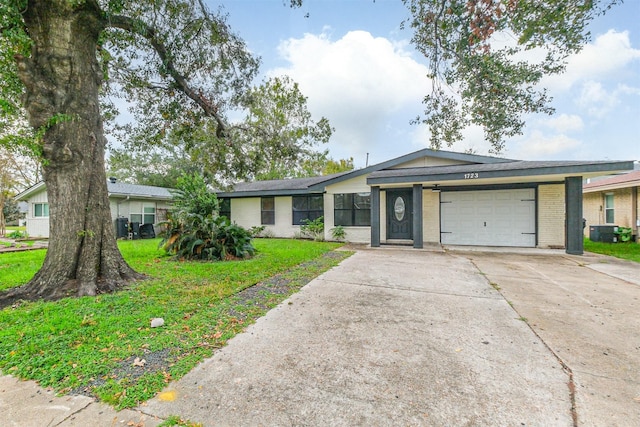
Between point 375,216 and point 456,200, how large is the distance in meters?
3.19

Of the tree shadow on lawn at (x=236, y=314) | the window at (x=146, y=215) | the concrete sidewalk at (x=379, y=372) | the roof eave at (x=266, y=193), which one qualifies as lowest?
the concrete sidewalk at (x=379, y=372)

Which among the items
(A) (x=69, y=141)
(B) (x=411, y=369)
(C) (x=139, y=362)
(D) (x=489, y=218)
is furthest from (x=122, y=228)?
(D) (x=489, y=218)

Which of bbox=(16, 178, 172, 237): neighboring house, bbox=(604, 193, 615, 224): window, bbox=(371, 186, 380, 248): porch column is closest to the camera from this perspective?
bbox=(371, 186, 380, 248): porch column

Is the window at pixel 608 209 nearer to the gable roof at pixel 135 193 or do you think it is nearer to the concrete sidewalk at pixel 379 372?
the concrete sidewalk at pixel 379 372

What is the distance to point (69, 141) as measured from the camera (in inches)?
163

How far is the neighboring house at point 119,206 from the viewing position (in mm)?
13509

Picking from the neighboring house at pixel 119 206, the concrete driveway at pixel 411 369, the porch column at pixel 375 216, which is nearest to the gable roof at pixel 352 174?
the porch column at pixel 375 216

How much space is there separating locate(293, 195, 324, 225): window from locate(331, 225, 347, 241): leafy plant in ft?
3.78

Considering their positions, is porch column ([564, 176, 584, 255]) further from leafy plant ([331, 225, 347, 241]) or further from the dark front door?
leafy plant ([331, 225, 347, 241])

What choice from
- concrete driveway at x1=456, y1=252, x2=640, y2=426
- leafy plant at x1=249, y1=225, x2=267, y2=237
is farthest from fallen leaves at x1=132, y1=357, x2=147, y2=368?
leafy plant at x1=249, y1=225, x2=267, y2=237

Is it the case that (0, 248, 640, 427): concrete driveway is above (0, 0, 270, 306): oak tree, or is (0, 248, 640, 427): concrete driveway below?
below

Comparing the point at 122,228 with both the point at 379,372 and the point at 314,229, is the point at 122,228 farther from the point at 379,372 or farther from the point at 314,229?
the point at 379,372

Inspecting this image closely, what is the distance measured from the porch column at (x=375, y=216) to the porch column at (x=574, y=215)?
5558 mm

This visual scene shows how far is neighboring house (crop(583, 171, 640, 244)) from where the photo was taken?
1116cm
